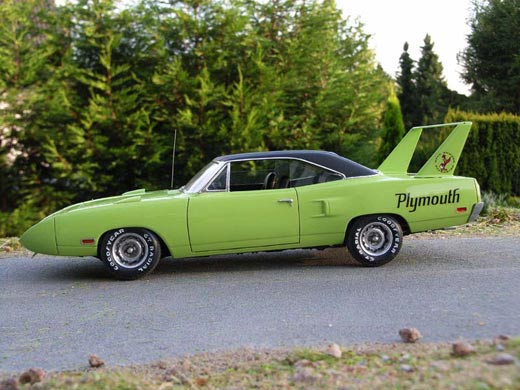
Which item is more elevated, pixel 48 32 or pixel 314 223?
pixel 48 32

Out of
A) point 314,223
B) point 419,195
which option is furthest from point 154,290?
point 419,195

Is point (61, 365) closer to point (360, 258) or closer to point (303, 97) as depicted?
point (360, 258)

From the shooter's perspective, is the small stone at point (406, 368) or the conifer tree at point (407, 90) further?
the conifer tree at point (407, 90)

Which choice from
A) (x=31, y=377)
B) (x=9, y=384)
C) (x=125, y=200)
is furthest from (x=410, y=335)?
(x=125, y=200)

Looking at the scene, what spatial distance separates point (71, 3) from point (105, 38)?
1.15 meters

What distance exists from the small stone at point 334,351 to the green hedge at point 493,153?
34.2ft

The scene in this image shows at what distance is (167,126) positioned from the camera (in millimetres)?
13727

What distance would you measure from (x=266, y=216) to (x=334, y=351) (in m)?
3.01

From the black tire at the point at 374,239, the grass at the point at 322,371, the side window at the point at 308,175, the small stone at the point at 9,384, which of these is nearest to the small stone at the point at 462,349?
the grass at the point at 322,371

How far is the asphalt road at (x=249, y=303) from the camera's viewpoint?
4590 millimetres

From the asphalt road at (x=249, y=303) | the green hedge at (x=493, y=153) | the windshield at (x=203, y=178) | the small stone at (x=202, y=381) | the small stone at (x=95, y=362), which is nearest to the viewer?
the small stone at (x=202, y=381)

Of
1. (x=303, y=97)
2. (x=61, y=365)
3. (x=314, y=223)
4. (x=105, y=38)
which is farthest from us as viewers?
(x=303, y=97)

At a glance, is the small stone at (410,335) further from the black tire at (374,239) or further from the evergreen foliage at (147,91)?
the evergreen foliage at (147,91)

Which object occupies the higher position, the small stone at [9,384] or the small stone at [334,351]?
the small stone at [334,351]
